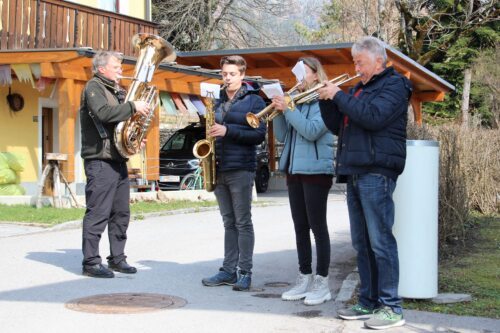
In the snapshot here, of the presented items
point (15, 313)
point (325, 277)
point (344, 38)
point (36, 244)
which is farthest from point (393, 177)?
point (344, 38)

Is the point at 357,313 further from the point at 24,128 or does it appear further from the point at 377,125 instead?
the point at 24,128

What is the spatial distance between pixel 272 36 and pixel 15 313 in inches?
1142

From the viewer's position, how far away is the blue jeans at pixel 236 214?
22.9 feet

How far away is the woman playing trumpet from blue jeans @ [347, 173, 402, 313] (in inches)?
29.1

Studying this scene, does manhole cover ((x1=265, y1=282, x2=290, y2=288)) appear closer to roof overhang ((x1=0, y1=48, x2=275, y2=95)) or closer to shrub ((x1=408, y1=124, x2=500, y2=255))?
shrub ((x1=408, y1=124, x2=500, y2=255))

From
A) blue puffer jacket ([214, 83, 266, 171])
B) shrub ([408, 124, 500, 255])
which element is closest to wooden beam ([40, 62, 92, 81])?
shrub ([408, 124, 500, 255])

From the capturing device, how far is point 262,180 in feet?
76.0

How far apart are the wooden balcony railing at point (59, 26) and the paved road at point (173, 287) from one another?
25.1ft

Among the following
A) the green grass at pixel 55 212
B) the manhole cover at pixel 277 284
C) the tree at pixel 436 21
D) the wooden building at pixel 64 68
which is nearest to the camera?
the manhole cover at pixel 277 284

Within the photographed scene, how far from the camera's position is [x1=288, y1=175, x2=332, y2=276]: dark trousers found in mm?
6391

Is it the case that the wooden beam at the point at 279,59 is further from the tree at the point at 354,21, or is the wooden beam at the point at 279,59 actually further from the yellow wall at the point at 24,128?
the tree at the point at 354,21

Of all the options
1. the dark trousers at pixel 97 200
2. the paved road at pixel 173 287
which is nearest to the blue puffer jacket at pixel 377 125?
the paved road at pixel 173 287

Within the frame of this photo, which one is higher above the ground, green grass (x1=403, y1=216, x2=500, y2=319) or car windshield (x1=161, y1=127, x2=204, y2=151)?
car windshield (x1=161, y1=127, x2=204, y2=151)

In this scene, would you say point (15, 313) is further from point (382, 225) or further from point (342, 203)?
point (342, 203)
